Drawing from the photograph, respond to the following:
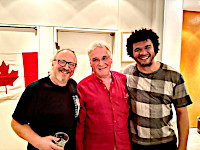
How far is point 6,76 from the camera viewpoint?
2.61 metres

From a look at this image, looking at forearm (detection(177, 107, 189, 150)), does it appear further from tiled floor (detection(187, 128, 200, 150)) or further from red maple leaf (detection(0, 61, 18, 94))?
red maple leaf (detection(0, 61, 18, 94))

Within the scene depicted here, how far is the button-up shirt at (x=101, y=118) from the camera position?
148 centimetres

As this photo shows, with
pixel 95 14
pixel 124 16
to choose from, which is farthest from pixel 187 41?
pixel 95 14

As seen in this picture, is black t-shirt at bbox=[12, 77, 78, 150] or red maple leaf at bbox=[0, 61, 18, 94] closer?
black t-shirt at bbox=[12, 77, 78, 150]

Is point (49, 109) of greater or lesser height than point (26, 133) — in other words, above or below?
above

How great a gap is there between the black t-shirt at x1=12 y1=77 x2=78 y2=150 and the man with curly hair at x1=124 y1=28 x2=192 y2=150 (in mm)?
639

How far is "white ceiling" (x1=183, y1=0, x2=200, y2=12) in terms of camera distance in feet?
9.60

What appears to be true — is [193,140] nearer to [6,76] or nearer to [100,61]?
[100,61]

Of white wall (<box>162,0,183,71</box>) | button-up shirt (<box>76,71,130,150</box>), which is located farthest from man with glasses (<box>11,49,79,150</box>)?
white wall (<box>162,0,183,71</box>)

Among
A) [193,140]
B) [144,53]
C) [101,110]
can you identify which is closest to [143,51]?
[144,53]

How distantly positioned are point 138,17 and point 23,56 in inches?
82.8

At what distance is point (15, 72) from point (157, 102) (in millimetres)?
2253

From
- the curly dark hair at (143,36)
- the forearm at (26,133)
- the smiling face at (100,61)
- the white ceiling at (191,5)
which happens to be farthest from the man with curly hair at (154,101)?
the white ceiling at (191,5)

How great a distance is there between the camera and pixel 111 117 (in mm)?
1497
